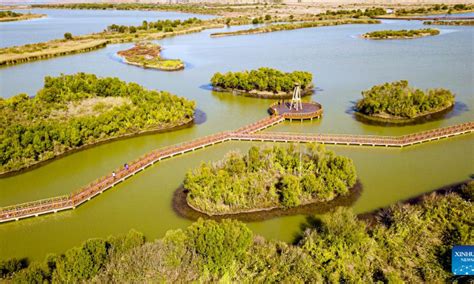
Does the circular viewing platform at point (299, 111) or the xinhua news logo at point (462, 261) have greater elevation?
the circular viewing platform at point (299, 111)

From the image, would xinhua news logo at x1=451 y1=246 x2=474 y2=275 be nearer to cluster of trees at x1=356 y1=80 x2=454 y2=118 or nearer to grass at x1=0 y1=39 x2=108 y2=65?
cluster of trees at x1=356 y1=80 x2=454 y2=118

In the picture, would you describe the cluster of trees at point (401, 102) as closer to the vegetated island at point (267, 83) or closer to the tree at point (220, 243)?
the vegetated island at point (267, 83)

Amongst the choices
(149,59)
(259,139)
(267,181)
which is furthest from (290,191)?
(149,59)

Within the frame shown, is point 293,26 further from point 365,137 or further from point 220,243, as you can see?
point 220,243

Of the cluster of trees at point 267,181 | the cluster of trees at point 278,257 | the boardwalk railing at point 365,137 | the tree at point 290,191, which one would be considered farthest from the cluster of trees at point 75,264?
the boardwalk railing at point 365,137

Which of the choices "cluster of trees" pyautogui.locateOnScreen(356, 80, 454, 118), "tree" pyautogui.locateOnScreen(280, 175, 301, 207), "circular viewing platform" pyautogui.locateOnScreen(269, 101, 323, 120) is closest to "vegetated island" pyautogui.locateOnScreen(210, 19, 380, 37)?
"circular viewing platform" pyautogui.locateOnScreen(269, 101, 323, 120)

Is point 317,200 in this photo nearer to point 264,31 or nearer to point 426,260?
point 426,260
